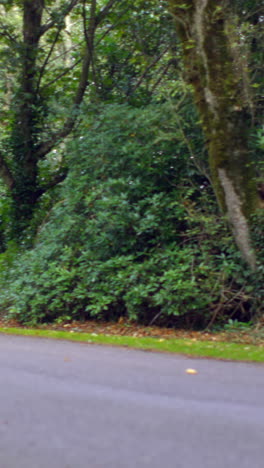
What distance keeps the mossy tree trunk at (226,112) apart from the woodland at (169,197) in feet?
0.07

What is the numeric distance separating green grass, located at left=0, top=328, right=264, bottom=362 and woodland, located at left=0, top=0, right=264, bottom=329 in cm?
144

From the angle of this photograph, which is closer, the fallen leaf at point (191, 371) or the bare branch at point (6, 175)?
the fallen leaf at point (191, 371)

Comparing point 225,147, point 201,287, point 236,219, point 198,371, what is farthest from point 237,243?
point 198,371

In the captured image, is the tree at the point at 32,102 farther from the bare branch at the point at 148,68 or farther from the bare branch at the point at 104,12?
the bare branch at the point at 148,68

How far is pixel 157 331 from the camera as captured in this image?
10766mm

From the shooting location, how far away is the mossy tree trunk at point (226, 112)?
1070 cm

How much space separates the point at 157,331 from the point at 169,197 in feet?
9.93

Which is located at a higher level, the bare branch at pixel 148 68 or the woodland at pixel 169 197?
the bare branch at pixel 148 68

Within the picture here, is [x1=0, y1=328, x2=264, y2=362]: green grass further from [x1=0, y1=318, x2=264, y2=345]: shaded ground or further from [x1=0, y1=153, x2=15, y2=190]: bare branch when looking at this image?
[x1=0, y1=153, x2=15, y2=190]: bare branch

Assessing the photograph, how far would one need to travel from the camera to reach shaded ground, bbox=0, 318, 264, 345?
9.50 meters

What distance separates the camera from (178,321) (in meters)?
11.2

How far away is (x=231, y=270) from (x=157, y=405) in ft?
18.2

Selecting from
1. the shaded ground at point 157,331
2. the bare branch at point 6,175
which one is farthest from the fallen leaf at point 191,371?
the bare branch at point 6,175

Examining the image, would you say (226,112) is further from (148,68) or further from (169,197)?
(148,68)
